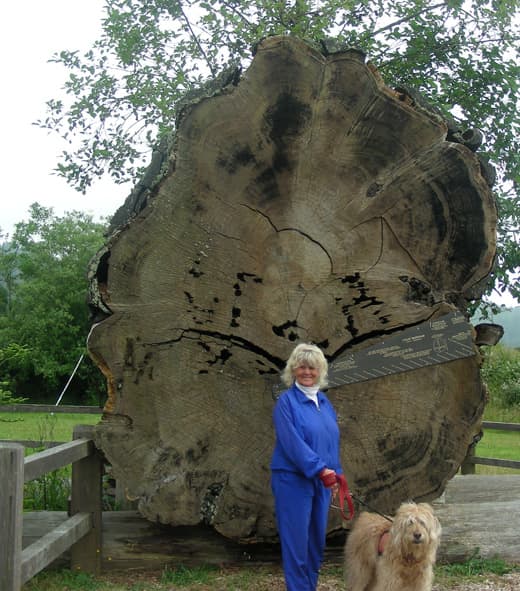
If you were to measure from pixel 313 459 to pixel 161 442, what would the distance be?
42.8 inches

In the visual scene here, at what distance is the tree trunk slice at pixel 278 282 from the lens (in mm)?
4473

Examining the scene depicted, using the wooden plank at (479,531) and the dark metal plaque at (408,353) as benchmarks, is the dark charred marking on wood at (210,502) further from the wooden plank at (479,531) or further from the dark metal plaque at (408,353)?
the wooden plank at (479,531)

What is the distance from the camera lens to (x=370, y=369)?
464 cm

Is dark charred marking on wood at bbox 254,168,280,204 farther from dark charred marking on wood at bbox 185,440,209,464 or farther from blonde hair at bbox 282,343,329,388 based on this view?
dark charred marking on wood at bbox 185,440,209,464

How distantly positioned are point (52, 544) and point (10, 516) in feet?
2.36

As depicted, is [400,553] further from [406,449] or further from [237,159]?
[237,159]

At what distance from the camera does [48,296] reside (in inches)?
1510

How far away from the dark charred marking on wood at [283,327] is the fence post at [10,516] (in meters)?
1.78

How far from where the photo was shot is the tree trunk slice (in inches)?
176

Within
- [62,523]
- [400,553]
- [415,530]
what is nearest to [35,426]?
[62,523]

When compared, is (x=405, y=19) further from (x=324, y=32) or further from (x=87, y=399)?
(x=87, y=399)

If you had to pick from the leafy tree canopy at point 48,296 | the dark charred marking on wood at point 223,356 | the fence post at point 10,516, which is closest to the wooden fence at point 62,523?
the fence post at point 10,516

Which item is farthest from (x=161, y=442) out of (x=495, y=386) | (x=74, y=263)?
(x=74, y=263)

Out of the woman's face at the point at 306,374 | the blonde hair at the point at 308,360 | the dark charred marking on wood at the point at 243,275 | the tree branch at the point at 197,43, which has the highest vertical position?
the tree branch at the point at 197,43
